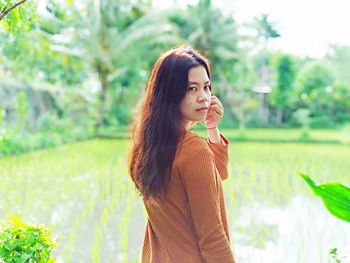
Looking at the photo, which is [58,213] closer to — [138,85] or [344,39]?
[138,85]

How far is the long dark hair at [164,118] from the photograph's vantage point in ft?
2.81

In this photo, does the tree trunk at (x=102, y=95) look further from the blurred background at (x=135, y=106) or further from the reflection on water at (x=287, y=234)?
the reflection on water at (x=287, y=234)

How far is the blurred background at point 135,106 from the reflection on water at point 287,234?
0.04 ft

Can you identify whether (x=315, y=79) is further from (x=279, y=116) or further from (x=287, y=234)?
(x=287, y=234)

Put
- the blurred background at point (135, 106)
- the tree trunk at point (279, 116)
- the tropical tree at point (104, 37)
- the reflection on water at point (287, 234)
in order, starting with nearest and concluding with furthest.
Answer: the reflection on water at point (287, 234), the blurred background at point (135, 106), the tropical tree at point (104, 37), the tree trunk at point (279, 116)

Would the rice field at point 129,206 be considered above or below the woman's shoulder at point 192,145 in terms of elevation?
below

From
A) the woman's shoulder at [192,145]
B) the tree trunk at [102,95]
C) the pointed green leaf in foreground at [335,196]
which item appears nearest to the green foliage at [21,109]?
the tree trunk at [102,95]

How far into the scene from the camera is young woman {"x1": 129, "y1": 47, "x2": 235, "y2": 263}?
822 mm

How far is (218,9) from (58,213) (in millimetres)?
8754

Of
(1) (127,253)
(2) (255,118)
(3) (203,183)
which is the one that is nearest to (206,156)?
(3) (203,183)

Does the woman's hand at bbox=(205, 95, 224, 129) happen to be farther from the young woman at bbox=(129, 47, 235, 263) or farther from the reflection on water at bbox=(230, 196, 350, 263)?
the reflection on water at bbox=(230, 196, 350, 263)

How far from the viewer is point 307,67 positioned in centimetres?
1340

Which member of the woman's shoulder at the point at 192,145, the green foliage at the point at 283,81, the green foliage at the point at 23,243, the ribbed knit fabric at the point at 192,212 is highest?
the green foliage at the point at 283,81

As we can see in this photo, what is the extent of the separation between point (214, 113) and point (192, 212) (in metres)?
0.22
